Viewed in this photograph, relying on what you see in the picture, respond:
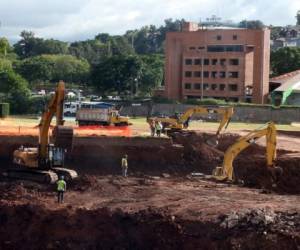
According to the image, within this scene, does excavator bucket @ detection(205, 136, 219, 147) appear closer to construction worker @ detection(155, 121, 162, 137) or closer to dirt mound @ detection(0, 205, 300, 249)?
construction worker @ detection(155, 121, 162, 137)

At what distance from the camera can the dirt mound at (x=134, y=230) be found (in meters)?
26.6

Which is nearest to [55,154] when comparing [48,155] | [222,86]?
[48,155]

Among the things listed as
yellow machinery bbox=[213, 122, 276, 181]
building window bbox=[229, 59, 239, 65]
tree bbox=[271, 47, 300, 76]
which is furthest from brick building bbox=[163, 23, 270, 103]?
yellow machinery bbox=[213, 122, 276, 181]

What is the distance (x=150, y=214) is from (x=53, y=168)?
9.42 metres

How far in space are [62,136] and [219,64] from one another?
68409 millimetres

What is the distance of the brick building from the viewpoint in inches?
3952

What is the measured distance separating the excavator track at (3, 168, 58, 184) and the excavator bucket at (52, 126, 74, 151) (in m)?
1.56

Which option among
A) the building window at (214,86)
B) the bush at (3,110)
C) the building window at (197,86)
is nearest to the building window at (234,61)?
the building window at (214,86)

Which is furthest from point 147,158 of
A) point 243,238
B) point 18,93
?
point 18,93

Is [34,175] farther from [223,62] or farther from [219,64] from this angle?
[219,64]

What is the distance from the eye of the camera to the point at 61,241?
96.9 ft

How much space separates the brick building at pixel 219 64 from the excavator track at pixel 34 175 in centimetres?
6506

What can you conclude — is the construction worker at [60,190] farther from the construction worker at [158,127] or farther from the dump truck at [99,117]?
the dump truck at [99,117]

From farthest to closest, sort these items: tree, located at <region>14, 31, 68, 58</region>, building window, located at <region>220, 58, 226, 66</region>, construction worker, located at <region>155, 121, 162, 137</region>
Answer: tree, located at <region>14, 31, 68, 58</region>, building window, located at <region>220, 58, 226, 66</region>, construction worker, located at <region>155, 121, 162, 137</region>
